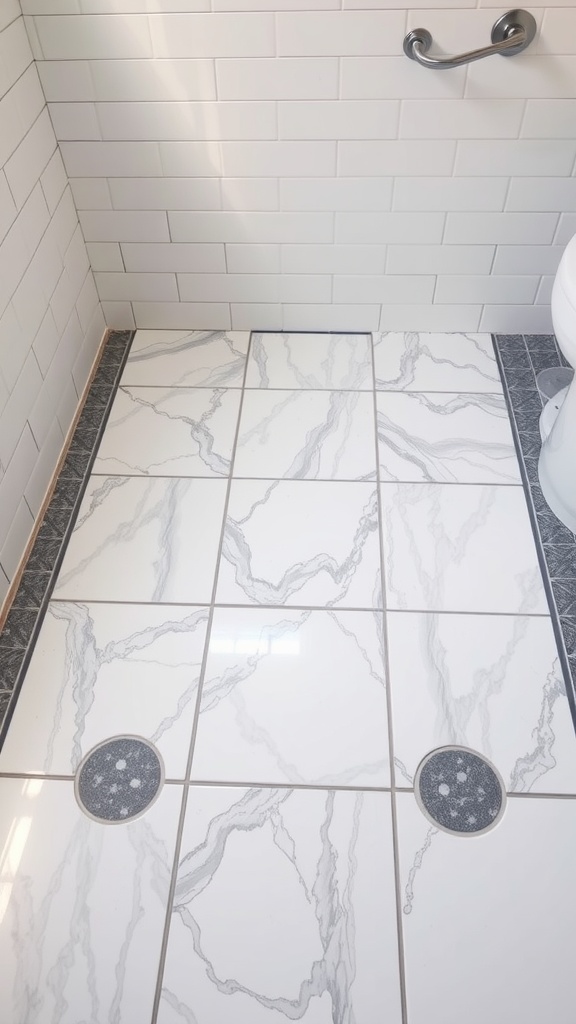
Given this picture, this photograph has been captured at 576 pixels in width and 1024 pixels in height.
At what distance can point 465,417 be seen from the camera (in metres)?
1.77

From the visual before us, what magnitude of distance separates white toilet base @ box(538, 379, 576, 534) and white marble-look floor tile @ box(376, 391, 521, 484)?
8cm

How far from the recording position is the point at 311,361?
1907 millimetres

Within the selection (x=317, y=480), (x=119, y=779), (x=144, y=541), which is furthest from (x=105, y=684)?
(x=317, y=480)

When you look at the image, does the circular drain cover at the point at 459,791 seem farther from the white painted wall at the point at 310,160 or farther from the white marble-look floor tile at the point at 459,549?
the white painted wall at the point at 310,160

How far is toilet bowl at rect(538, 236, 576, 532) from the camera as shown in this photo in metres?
1.33

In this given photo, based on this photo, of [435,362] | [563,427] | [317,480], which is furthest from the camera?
[435,362]

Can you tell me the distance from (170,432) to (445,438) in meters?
0.62

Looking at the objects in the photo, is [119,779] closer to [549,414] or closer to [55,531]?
[55,531]

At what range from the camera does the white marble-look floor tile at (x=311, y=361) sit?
1854mm

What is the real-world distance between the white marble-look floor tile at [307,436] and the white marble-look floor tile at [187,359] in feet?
0.36

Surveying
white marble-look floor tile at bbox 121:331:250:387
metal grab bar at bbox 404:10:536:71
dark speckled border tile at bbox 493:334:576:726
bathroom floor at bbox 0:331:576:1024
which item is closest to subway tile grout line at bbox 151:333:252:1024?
bathroom floor at bbox 0:331:576:1024

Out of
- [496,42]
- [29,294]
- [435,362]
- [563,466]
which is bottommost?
[435,362]

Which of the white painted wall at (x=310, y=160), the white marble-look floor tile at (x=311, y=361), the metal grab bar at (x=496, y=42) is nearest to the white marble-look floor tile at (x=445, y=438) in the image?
the white marble-look floor tile at (x=311, y=361)

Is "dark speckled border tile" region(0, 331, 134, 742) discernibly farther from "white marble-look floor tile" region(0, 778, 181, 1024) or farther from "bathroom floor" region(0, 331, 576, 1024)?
"white marble-look floor tile" region(0, 778, 181, 1024)
